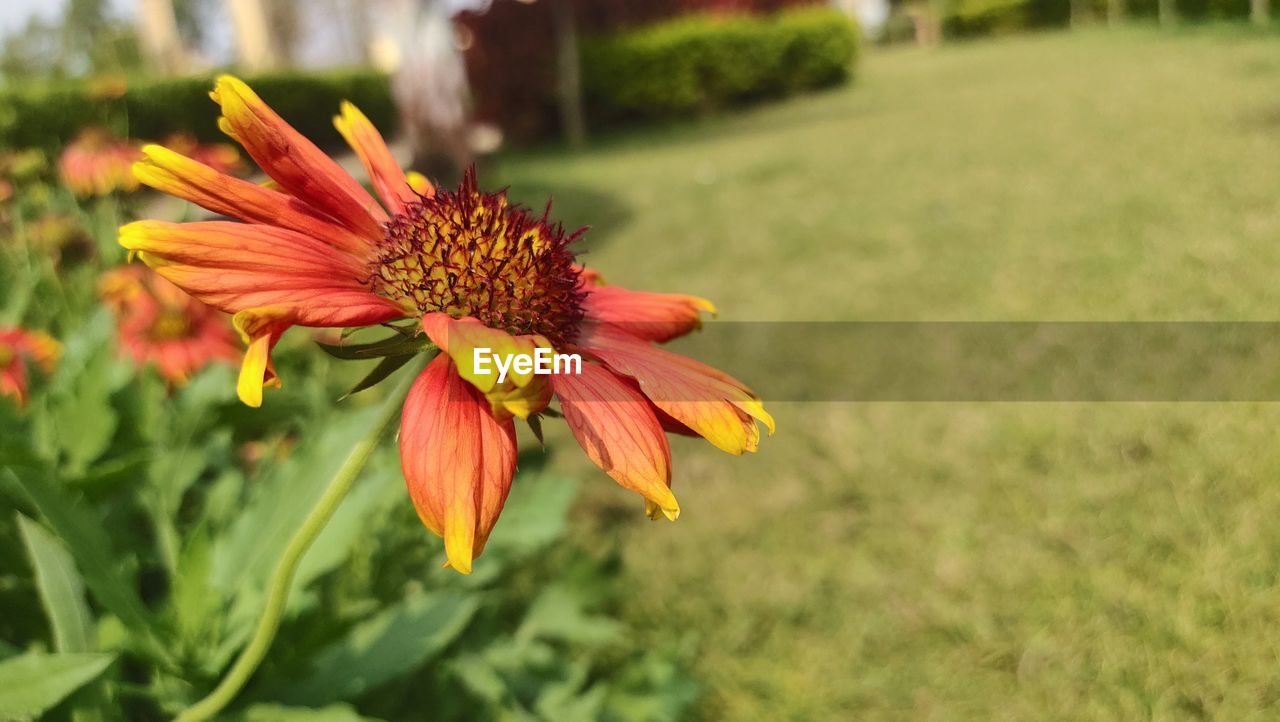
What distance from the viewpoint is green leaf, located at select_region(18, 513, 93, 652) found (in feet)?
2.98

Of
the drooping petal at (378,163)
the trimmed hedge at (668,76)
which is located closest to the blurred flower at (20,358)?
the drooping petal at (378,163)

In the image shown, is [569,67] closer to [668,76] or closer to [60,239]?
[668,76]

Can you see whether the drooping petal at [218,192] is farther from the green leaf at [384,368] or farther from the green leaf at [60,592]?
the green leaf at [60,592]

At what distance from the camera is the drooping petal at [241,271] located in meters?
0.64

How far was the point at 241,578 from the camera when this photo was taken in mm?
1113

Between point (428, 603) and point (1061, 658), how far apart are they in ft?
4.01

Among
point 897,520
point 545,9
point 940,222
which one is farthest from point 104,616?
point 545,9

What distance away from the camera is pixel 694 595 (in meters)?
2.09

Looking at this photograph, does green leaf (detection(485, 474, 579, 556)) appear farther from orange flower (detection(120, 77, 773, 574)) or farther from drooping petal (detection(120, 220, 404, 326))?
drooping petal (detection(120, 220, 404, 326))

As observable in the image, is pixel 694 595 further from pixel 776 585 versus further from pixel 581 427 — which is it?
pixel 581 427

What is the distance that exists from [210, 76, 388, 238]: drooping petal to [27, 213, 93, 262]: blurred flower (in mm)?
1641

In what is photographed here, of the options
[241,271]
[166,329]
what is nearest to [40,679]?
[241,271]

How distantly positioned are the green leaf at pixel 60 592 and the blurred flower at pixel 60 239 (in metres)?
1.39

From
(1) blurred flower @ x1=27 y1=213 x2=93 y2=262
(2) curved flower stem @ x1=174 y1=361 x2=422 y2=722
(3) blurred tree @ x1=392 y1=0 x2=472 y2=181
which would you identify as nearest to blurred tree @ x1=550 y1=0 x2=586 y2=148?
(3) blurred tree @ x1=392 y1=0 x2=472 y2=181
